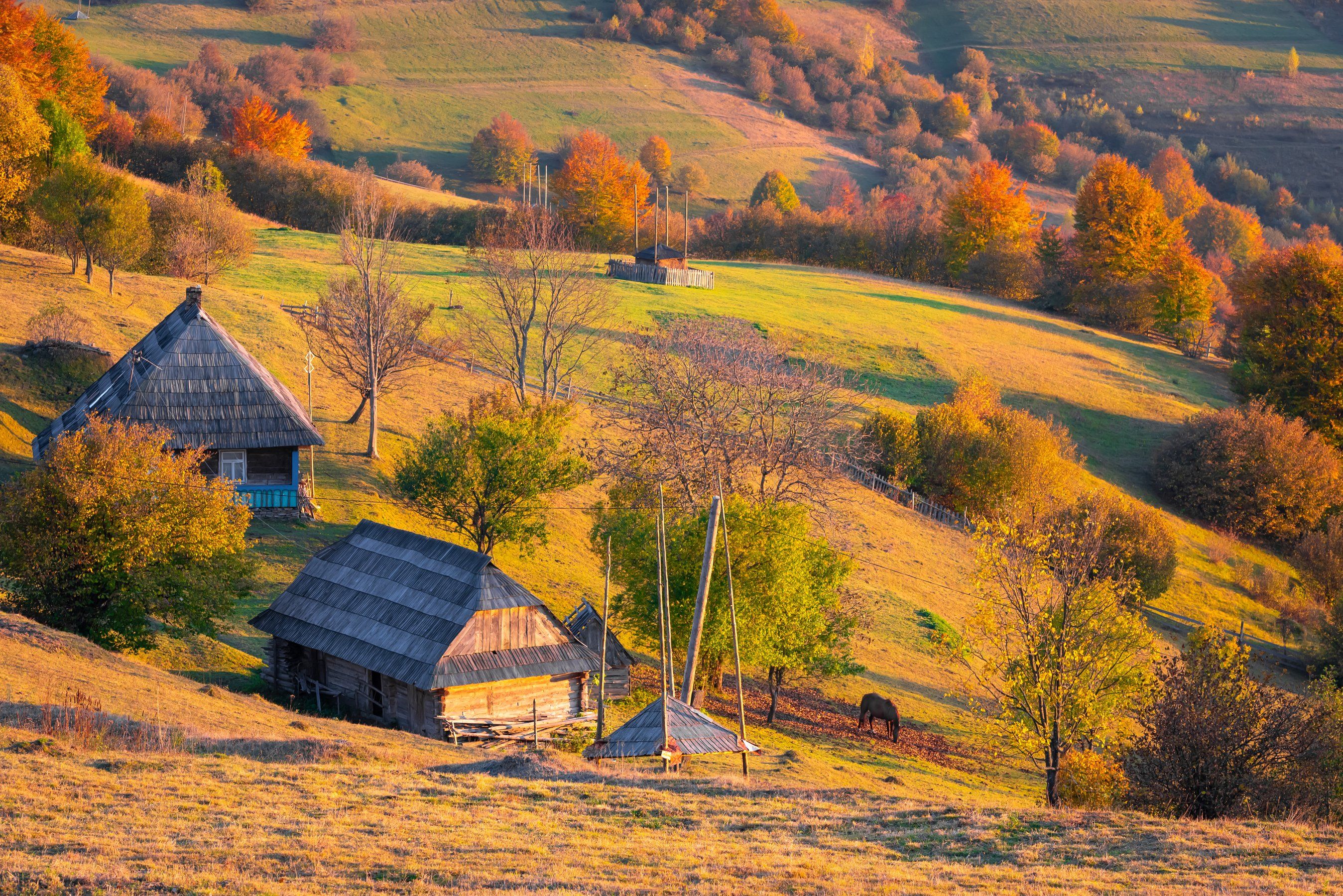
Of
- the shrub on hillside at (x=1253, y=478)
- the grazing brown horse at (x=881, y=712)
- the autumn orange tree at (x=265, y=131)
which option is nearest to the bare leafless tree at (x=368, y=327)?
the grazing brown horse at (x=881, y=712)

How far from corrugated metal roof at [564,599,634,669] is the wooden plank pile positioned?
4.77ft

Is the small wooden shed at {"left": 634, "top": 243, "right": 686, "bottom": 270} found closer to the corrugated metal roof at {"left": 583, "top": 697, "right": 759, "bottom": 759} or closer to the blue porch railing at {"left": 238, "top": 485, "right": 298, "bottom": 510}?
the blue porch railing at {"left": 238, "top": 485, "right": 298, "bottom": 510}

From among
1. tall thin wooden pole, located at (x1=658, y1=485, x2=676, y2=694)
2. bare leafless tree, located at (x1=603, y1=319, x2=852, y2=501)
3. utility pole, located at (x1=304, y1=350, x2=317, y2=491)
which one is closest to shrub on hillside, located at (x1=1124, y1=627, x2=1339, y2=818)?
tall thin wooden pole, located at (x1=658, y1=485, x2=676, y2=694)

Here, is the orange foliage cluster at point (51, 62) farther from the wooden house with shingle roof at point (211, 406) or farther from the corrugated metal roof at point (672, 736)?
the corrugated metal roof at point (672, 736)

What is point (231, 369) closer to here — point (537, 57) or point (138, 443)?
point (138, 443)

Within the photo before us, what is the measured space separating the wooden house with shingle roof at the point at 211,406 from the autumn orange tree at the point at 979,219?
71990mm

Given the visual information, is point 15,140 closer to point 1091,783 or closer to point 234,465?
point 234,465

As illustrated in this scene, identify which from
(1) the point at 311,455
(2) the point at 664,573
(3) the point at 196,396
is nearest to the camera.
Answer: (2) the point at 664,573

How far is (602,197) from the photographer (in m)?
100

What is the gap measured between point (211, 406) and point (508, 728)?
15.7m

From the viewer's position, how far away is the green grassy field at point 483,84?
432 ft

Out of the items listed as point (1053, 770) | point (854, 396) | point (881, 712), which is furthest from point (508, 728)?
point (854, 396)

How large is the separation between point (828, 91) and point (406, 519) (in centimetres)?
15657

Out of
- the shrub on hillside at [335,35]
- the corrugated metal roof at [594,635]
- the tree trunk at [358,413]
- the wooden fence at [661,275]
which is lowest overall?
the corrugated metal roof at [594,635]
